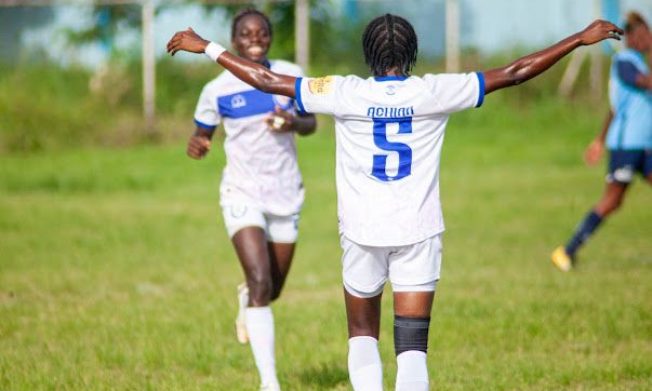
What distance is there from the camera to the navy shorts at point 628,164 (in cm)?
1281

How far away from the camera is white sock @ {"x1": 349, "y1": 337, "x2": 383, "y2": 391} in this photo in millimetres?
6121

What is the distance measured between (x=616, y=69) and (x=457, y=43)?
45.4 feet

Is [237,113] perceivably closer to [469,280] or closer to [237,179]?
[237,179]

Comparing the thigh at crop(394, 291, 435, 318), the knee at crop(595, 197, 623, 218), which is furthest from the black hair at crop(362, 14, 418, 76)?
the knee at crop(595, 197, 623, 218)

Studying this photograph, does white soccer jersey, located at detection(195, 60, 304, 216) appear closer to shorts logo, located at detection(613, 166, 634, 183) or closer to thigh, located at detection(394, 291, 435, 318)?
thigh, located at detection(394, 291, 435, 318)

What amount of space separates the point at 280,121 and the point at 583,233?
583cm

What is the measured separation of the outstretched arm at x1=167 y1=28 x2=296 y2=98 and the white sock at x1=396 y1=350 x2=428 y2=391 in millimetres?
1348

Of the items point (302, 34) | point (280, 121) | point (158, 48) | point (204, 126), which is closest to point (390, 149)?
point (280, 121)

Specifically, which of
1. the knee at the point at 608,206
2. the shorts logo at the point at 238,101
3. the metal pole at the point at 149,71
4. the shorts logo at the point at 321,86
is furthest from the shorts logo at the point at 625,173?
the metal pole at the point at 149,71

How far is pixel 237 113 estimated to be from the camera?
818cm

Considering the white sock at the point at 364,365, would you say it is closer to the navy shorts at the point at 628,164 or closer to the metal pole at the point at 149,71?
the navy shorts at the point at 628,164

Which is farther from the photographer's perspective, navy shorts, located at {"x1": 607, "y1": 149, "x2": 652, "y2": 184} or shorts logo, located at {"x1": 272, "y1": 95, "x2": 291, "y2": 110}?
navy shorts, located at {"x1": 607, "y1": 149, "x2": 652, "y2": 184}

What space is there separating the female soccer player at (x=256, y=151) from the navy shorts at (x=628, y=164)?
542 centimetres

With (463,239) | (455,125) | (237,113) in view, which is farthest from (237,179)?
(455,125)
